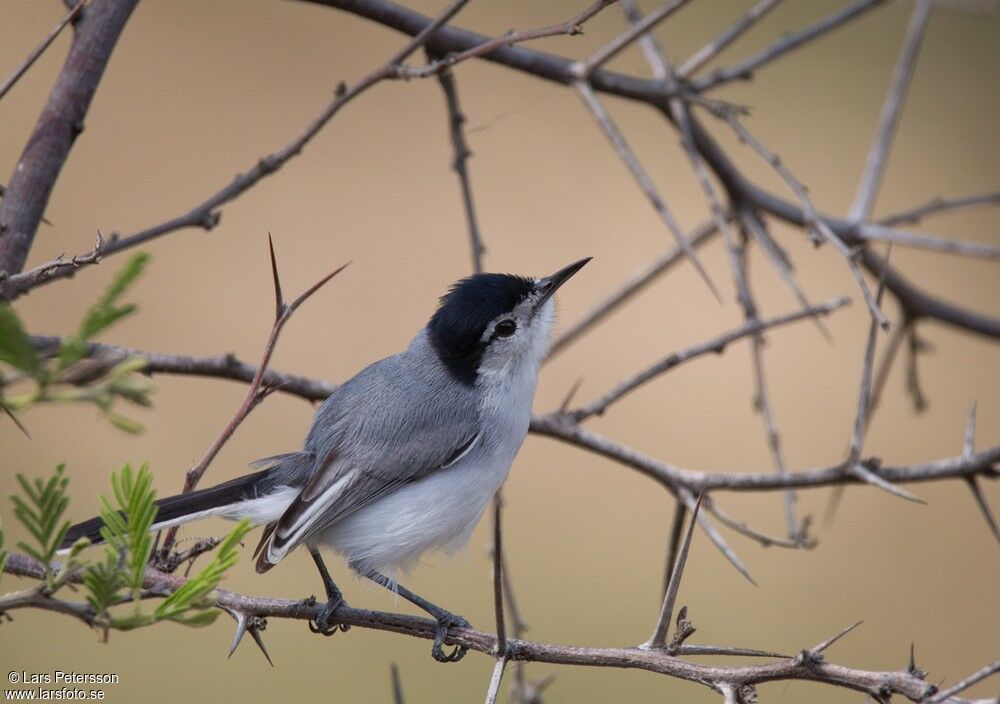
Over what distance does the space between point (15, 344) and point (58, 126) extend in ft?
3.10

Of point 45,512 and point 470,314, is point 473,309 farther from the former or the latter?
point 45,512

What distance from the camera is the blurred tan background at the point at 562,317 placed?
408cm

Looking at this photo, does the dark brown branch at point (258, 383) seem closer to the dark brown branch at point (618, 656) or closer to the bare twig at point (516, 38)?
the dark brown branch at point (618, 656)

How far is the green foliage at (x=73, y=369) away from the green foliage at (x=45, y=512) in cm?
19

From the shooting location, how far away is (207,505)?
5.65ft

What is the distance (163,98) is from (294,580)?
7.89 ft

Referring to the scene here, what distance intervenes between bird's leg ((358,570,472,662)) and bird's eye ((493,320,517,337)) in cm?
54

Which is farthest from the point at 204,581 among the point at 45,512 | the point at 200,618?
the point at 45,512

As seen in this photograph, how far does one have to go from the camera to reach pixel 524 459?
4836 mm

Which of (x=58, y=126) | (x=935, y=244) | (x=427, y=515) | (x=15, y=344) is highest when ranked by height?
(x=935, y=244)

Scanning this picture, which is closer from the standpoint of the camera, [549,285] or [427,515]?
[427,515]

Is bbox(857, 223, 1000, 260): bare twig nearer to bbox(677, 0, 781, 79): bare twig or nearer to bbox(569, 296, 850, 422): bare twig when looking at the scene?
bbox(569, 296, 850, 422): bare twig

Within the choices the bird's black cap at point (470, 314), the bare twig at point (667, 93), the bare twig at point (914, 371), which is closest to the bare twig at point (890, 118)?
the bare twig at point (667, 93)

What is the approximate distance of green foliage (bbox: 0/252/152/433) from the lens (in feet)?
2.31
